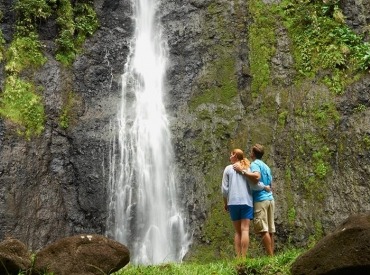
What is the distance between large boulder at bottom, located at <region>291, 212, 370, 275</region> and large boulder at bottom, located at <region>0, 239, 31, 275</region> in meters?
3.43

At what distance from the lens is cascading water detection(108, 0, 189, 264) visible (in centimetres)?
1173

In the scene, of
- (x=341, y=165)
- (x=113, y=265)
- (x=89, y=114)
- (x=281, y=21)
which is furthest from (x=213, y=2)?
(x=113, y=265)

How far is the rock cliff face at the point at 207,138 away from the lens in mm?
11586

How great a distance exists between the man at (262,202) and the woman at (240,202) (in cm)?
11

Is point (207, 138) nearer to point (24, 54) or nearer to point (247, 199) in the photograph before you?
point (247, 199)

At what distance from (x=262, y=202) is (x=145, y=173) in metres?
5.49

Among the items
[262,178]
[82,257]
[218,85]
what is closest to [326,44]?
[218,85]

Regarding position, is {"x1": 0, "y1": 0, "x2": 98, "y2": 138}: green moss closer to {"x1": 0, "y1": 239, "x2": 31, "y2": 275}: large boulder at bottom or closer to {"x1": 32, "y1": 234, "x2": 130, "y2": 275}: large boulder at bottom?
{"x1": 0, "y1": 239, "x2": 31, "y2": 275}: large boulder at bottom

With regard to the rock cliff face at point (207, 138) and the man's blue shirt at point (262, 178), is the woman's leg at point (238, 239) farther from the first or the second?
the rock cliff face at point (207, 138)

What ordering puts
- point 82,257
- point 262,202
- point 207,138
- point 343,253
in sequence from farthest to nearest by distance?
point 207,138
point 262,202
point 82,257
point 343,253

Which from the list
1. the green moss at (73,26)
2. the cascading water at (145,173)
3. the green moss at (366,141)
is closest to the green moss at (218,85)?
the cascading water at (145,173)

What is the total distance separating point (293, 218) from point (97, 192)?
16.3 ft

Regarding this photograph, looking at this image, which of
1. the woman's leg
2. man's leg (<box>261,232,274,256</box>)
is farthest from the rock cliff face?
Result: the woman's leg

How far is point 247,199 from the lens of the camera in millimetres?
7602
